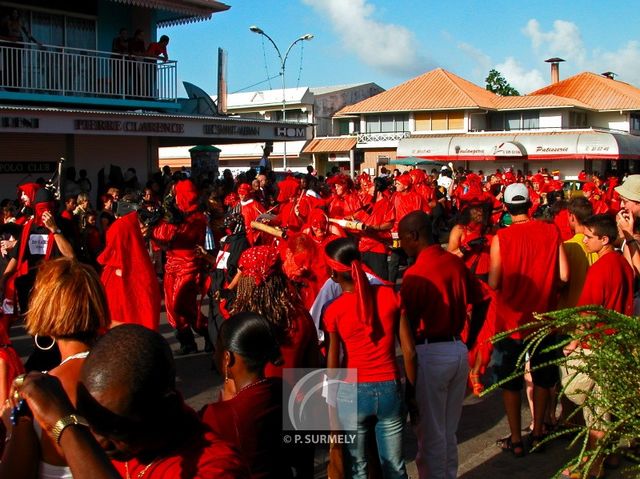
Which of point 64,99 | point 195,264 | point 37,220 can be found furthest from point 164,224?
point 64,99

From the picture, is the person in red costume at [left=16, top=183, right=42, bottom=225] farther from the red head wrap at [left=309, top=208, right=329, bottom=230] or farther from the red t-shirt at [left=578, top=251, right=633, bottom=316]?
the red t-shirt at [left=578, top=251, right=633, bottom=316]

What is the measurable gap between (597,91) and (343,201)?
4974cm

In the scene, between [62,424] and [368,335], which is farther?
[368,335]

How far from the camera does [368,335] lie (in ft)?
13.9

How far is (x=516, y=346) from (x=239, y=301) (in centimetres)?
229

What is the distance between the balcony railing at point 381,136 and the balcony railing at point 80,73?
32.8m

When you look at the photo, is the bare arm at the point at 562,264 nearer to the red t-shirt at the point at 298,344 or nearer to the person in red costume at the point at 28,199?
the red t-shirt at the point at 298,344

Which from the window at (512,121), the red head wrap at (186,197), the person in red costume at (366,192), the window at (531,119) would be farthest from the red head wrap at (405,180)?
the window at (512,121)

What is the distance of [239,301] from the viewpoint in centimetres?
430

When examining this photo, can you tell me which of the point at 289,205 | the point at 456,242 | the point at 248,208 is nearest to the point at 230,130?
the point at 289,205

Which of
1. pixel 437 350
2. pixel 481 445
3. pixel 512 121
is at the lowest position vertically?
pixel 481 445

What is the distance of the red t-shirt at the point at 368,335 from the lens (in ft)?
14.0

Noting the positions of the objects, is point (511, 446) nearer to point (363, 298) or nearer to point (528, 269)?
point (528, 269)

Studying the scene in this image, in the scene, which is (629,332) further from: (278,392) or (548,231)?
(548,231)
